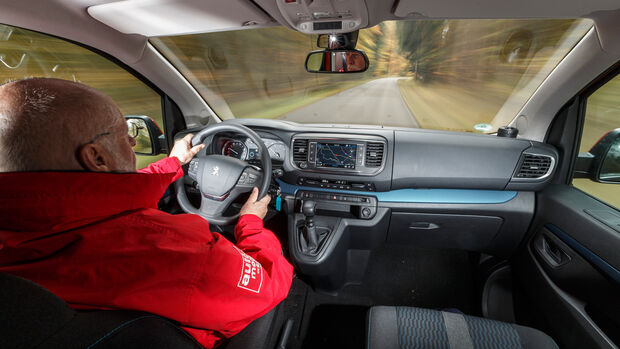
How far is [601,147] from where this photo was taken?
1894 millimetres

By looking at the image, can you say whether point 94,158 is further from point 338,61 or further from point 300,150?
point 338,61

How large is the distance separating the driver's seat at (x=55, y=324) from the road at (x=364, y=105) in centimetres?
365

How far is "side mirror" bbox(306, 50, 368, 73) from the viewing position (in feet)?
6.82

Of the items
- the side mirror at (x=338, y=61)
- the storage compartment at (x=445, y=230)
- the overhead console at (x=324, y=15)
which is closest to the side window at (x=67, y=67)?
the overhead console at (x=324, y=15)

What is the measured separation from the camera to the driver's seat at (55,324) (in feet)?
1.58

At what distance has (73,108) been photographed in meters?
0.79

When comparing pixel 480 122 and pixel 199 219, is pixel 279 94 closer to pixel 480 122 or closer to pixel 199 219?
pixel 480 122

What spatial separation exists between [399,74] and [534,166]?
3.14 m

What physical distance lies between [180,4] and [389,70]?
3.22 metres

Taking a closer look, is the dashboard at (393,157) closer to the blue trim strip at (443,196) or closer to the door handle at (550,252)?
the blue trim strip at (443,196)

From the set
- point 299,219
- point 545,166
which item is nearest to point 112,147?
point 299,219

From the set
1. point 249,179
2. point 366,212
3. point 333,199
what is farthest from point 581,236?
point 249,179

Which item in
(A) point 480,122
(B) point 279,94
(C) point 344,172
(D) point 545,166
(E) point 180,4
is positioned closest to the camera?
(E) point 180,4

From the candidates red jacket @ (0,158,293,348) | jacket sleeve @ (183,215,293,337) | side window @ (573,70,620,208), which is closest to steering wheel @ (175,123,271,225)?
jacket sleeve @ (183,215,293,337)
